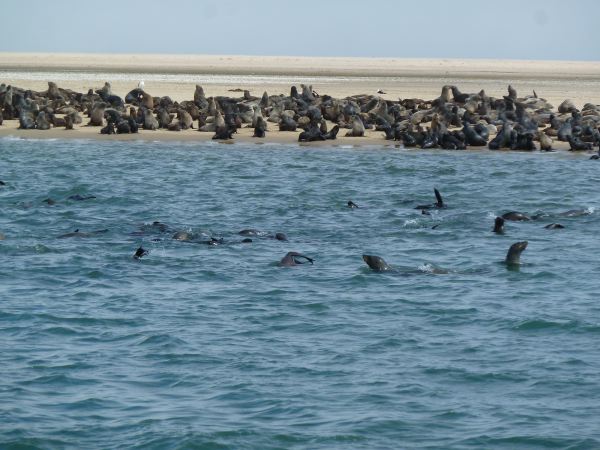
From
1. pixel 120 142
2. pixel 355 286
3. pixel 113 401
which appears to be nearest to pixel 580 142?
pixel 120 142

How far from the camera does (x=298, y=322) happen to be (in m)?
12.5

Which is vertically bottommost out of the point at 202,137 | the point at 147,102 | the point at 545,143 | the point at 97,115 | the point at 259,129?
the point at 202,137

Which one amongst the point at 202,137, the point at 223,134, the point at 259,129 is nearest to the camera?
the point at 223,134

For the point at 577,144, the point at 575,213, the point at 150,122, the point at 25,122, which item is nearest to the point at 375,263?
the point at 575,213

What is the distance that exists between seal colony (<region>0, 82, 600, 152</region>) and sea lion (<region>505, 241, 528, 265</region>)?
14819mm

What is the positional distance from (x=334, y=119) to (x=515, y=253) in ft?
66.3

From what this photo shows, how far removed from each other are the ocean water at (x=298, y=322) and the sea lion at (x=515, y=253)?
183 mm

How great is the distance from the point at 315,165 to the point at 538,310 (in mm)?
14375

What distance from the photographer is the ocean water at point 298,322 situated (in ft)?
30.9

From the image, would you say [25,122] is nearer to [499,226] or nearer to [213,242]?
[213,242]

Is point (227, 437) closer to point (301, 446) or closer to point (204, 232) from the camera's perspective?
point (301, 446)

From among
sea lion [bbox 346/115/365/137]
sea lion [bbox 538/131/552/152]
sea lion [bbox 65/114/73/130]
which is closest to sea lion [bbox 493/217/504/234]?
sea lion [bbox 538/131/552/152]

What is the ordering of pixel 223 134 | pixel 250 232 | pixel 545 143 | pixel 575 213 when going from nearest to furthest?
pixel 250 232 → pixel 575 213 → pixel 545 143 → pixel 223 134

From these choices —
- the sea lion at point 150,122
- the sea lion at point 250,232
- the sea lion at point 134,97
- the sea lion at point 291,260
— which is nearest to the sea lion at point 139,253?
the sea lion at point 291,260
